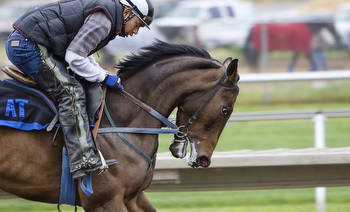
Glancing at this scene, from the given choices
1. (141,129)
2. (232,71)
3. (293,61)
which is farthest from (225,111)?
(293,61)

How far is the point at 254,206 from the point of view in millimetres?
7559

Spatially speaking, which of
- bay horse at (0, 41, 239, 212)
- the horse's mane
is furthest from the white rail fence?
the horse's mane

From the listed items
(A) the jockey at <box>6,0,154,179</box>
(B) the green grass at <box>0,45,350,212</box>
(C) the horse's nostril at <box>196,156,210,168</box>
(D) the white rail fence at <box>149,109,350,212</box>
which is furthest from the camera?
(B) the green grass at <box>0,45,350,212</box>

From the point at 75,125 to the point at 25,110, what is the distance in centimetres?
37

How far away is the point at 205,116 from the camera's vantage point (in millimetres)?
5098

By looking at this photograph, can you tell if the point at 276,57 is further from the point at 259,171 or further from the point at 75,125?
the point at 75,125

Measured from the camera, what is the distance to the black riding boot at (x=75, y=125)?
4.72 m

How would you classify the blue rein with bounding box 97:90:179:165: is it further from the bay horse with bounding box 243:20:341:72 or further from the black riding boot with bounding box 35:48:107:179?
the bay horse with bounding box 243:20:341:72

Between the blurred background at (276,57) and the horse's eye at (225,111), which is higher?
the blurred background at (276,57)

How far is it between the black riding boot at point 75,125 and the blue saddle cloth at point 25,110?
114 mm

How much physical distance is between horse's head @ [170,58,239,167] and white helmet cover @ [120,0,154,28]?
64cm

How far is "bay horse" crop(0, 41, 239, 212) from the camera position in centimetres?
488

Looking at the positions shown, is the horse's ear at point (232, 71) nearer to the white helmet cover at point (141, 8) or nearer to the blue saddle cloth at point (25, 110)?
the white helmet cover at point (141, 8)

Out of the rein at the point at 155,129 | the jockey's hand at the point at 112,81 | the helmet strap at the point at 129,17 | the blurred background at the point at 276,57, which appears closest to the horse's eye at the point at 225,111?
the rein at the point at 155,129
